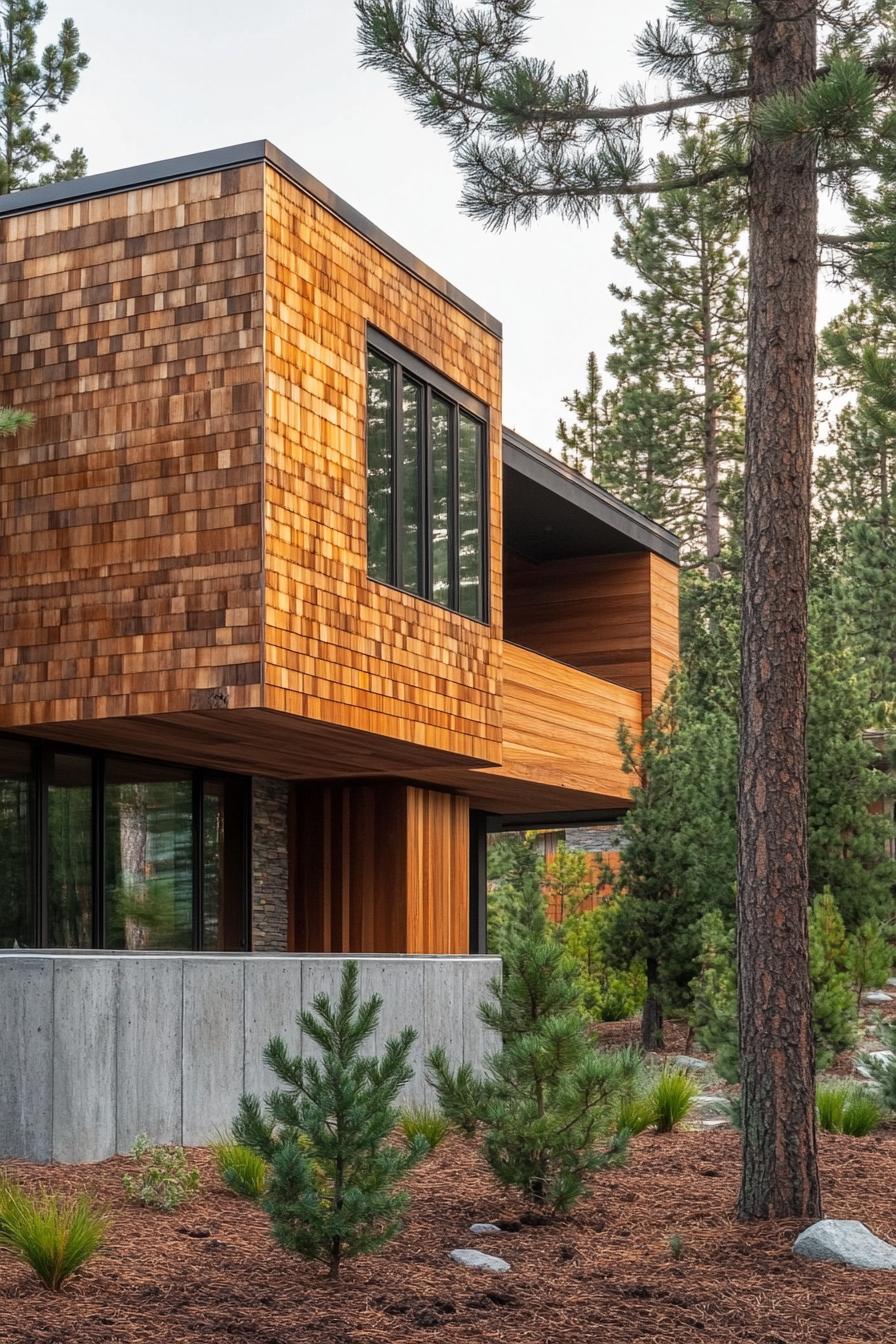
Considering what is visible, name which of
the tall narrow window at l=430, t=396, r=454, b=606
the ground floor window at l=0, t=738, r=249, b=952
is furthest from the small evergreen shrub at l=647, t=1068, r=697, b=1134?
the ground floor window at l=0, t=738, r=249, b=952

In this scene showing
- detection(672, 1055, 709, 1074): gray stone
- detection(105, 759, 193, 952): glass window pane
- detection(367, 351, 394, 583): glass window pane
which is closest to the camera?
detection(367, 351, 394, 583): glass window pane

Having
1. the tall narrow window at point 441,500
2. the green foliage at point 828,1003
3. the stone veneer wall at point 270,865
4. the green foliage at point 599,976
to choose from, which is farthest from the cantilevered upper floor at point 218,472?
the green foliage at point 599,976

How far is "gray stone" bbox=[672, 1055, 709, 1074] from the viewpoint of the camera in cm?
1382

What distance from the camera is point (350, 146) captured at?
1473cm

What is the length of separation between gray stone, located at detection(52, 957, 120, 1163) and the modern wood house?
5 centimetres

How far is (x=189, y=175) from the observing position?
10141 millimetres

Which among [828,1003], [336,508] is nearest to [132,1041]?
[336,508]

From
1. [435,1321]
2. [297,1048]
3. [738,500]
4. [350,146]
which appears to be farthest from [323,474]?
[738,500]

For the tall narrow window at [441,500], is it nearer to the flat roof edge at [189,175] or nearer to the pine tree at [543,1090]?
the flat roof edge at [189,175]

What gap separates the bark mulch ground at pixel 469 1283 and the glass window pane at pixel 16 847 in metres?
4.08

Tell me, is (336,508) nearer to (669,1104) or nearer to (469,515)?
(469,515)

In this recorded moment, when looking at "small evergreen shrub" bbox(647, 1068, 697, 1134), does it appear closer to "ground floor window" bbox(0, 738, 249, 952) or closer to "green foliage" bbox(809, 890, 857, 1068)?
"green foliage" bbox(809, 890, 857, 1068)

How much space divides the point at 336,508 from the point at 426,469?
5.43ft

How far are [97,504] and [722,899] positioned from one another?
26.9ft
